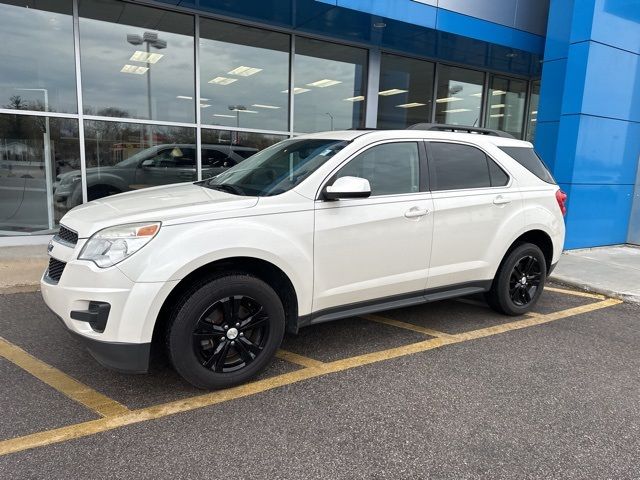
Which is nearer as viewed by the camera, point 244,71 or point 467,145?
point 467,145

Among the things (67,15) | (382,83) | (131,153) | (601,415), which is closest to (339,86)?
(382,83)

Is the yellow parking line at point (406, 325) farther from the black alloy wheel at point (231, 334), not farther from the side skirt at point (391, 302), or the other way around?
the black alloy wheel at point (231, 334)

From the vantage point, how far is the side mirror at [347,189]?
11.3ft

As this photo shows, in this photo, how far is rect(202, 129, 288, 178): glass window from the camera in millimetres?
9164

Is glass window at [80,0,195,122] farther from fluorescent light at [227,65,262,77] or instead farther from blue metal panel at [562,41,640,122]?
blue metal panel at [562,41,640,122]

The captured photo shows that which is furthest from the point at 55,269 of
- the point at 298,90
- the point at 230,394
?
the point at 298,90

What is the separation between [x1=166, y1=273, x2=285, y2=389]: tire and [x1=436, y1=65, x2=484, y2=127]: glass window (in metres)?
9.87

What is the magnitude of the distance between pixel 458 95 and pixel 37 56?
9307mm

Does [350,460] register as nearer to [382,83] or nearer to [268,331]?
[268,331]

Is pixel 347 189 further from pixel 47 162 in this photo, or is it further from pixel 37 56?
pixel 37 56

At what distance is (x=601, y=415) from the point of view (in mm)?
3152

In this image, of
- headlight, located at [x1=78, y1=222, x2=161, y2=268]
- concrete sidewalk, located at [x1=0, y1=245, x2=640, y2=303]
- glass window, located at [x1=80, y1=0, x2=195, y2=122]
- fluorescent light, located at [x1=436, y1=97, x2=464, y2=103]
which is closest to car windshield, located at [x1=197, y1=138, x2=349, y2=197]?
headlight, located at [x1=78, y1=222, x2=161, y2=268]

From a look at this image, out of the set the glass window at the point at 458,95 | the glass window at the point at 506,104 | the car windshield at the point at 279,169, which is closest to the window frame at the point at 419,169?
the car windshield at the point at 279,169

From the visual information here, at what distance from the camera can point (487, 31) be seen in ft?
30.7
